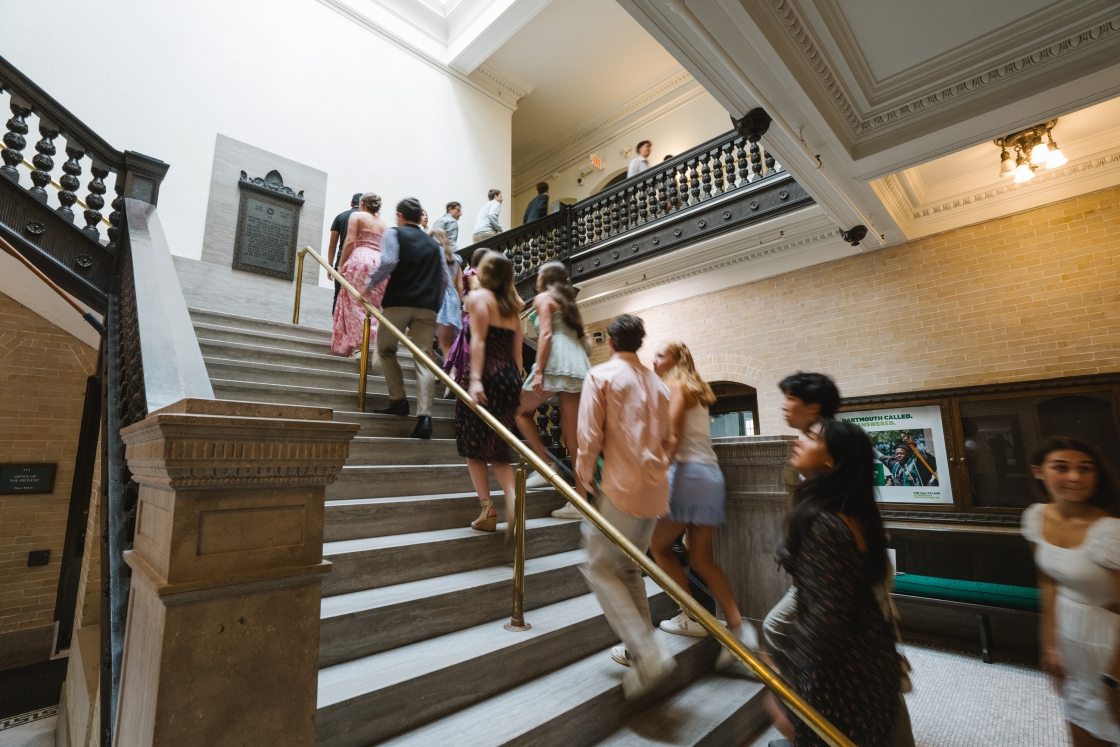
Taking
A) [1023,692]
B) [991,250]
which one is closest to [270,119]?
[991,250]

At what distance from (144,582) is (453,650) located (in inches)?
44.0

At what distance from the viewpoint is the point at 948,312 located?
19.5ft

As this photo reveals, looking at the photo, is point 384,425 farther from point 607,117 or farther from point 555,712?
point 607,117

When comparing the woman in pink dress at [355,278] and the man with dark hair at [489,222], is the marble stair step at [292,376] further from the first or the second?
the man with dark hair at [489,222]

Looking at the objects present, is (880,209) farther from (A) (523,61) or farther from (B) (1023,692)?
(A) (523,61)

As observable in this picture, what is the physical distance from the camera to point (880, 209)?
5426 millimetres

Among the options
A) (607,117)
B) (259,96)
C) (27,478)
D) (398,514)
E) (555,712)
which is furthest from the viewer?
(607,117)

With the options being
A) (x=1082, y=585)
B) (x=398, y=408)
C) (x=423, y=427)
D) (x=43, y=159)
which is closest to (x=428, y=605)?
(x=423, y=427)

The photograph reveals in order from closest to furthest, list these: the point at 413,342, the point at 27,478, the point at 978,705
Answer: the point at 978,705 → the point at 413,342 → the point at 27,478

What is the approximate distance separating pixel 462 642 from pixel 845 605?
1397 millimetres

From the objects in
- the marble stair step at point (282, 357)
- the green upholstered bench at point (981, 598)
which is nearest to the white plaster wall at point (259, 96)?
the marble stair step at point (282, 357)

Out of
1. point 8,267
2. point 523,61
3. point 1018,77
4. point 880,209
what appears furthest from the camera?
point 523,61

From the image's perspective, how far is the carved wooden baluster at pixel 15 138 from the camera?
3.79m

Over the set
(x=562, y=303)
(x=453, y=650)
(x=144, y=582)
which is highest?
(x=562, y=303)
